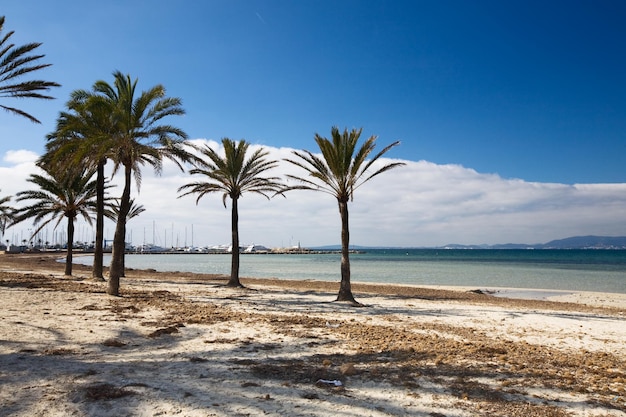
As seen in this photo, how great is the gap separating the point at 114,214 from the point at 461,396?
91.0 ft

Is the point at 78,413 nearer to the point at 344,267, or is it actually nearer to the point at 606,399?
the point at 606,399

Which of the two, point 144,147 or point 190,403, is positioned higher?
point 144,147

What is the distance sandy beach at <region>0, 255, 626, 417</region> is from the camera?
500cm

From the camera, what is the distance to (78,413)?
178 inches

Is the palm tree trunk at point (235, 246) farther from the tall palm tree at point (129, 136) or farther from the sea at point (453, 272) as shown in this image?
the sea at point (453, 272)

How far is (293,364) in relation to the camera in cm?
682

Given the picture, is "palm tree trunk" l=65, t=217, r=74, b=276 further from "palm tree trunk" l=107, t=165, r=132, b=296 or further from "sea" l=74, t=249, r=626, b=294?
"sea" l=74, t=249, r=626, b=294

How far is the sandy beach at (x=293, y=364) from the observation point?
16.4ft

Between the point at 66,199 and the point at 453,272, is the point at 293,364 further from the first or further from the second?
the point at 453,272

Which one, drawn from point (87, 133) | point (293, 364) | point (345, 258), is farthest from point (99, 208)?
point (293, 364)

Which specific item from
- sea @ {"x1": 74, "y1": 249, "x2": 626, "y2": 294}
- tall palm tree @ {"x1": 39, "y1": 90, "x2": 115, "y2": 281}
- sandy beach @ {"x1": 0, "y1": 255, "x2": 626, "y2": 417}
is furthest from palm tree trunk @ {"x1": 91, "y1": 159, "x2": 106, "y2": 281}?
sea @ {"x1": 74, "y1": 249, "x2": 626, "y2": 294}

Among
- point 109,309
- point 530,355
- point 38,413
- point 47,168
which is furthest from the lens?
point 47,168

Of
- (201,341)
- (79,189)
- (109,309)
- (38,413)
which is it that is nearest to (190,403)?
(38,413)

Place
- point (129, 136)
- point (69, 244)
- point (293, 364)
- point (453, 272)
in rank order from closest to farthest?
point (293, 364) < point (129, 136) < point (69, 244) < point (453, 272)
